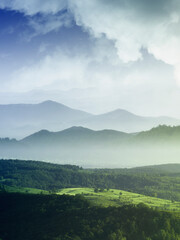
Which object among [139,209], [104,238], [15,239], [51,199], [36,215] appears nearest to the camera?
[104,238]

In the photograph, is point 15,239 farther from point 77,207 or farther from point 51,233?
point 77,207

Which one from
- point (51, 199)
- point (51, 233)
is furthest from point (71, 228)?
point (51, 199)

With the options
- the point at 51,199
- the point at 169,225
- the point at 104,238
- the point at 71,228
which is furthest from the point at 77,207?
the point at 169,225

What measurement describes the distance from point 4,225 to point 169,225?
74826mm

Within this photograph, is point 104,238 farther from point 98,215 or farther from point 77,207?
point 77,207

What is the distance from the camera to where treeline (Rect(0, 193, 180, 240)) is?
4131 inches

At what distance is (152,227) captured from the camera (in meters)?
109

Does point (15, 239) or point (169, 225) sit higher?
point (169, 225)

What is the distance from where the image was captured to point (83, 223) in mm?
117312

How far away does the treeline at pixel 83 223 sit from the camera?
4131 inches

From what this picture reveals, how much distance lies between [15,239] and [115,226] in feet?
132

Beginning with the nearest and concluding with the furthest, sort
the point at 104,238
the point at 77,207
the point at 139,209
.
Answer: the point at 104,238, the point at 139,209, the point at 77,207

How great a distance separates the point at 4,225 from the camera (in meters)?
131

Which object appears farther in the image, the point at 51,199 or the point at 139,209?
the point at 51,199
